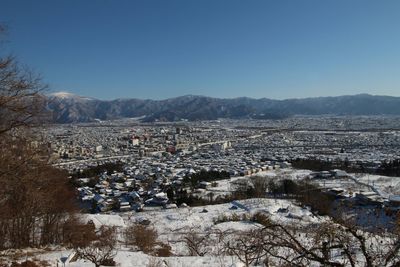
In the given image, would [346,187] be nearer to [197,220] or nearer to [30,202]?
[197,220]

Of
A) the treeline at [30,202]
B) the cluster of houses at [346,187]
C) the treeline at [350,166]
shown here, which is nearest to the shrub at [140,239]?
the treeline at [30,202]

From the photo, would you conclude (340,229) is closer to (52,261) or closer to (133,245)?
(52,261)

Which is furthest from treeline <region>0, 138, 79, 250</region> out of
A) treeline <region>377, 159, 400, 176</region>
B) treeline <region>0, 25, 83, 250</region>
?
treeline <region>377, 159, 400, 176</region>

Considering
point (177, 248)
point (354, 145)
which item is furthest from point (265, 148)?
point (177, 248)

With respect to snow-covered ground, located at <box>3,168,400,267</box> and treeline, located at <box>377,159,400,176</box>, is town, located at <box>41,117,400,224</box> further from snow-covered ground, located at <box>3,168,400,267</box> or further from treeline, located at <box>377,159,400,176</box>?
treeline, located at <box>377,159,400,176</box>

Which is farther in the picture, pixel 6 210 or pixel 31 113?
pixel 6 210

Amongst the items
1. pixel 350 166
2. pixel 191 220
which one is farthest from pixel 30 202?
pixel 350 166

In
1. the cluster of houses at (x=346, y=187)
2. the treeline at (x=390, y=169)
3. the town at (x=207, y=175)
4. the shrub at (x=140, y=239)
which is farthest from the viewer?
the treeline at (x=390, y=169)

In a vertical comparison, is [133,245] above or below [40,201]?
below

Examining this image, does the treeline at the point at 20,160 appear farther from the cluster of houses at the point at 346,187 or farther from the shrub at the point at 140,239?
the cluster of houses at the point at 346,187
